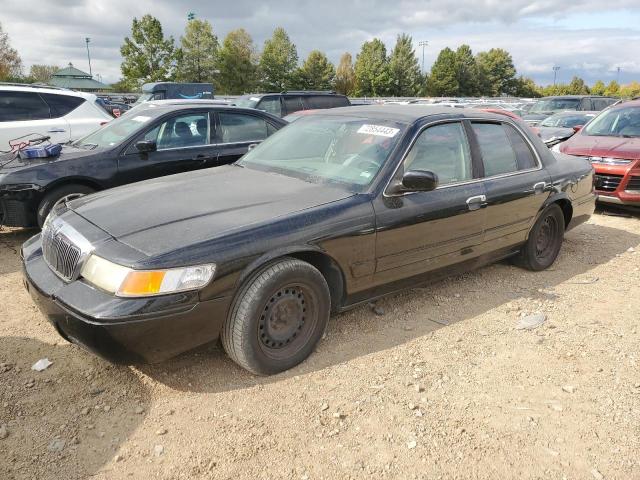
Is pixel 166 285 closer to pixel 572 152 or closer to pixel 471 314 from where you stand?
pixel 471 314

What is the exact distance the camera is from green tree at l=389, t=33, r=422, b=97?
65.5 meters

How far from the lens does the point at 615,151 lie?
23.3 ft

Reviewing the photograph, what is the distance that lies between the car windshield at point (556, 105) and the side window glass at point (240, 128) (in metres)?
12.8

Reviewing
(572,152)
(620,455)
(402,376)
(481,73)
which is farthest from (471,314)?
(481,73)

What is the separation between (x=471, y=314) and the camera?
4039 millimetres

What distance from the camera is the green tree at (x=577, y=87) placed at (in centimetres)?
6150

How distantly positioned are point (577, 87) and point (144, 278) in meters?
72.8

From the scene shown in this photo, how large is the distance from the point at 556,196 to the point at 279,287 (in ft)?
10.4

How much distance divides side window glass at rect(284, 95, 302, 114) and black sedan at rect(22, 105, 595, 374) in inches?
388

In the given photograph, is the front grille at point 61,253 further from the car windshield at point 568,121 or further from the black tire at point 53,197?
the car windshield at point 568,121

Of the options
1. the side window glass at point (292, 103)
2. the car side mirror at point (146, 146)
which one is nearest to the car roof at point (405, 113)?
the car side mirror at point (146, 146)

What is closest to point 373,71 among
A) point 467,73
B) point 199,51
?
point 467,73

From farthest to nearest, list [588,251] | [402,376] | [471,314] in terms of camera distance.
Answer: [588,251], [471,314], [402,376]

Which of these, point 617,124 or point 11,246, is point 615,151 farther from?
point 11,246
